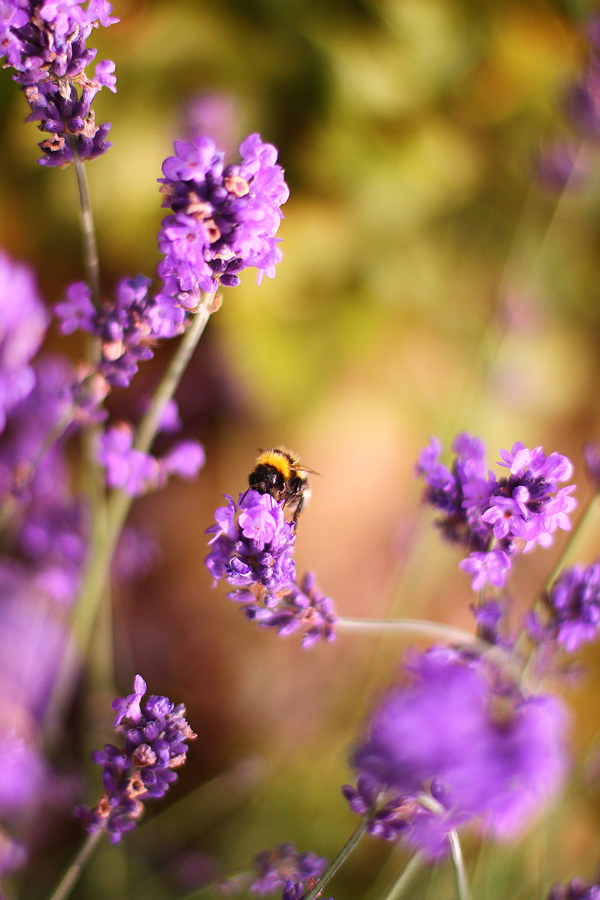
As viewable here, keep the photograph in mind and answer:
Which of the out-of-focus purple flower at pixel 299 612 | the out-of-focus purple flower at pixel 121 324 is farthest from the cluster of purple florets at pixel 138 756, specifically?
the out-of-focus purple flower at pixel 121 324

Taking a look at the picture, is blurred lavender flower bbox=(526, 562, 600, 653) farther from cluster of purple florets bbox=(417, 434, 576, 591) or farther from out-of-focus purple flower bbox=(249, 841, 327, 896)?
out-of-focus purple flower bbox=(249, 841, 327, 896)

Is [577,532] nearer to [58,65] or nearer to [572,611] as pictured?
[572,611]

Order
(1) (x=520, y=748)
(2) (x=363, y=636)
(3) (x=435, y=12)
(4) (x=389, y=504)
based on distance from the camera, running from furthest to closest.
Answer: (4) (x=389, y=504)
(3) (x=435, y=12)
(2) (x=363, y=636)
(1) (x=520, y=748)

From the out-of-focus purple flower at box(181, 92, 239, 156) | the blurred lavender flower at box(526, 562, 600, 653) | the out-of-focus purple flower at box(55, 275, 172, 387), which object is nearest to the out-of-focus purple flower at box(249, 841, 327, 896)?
the blurred lavender flower at box(526, 562, 600, 653)

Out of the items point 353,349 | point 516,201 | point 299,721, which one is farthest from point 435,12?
point 299,721

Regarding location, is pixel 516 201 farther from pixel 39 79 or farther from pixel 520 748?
pixel 520 748

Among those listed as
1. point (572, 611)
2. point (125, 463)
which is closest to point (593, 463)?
point (572, 611)
